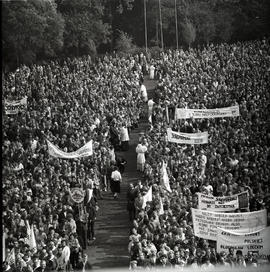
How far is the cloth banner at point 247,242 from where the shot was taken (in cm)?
2034

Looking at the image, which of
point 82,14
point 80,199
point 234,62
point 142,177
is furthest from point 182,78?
point 80,199

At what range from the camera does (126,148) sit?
31.1 m

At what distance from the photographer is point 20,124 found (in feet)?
105

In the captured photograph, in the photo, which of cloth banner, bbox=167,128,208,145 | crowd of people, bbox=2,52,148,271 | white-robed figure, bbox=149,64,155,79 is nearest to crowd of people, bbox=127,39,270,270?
cloth banner, bbox=167,128,208,145

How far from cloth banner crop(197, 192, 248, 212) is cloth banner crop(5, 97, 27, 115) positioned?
1329 centimetres

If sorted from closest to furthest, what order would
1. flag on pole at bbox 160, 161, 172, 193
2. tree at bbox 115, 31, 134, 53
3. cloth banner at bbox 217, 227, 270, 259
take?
cloth banner at bbox 217, 227, 270, 259, flag on pole at bbox 160, 161, 172, 193, tree at bbox 115, 31, 134, 53

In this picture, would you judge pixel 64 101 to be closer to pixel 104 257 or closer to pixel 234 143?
pixel 234 143

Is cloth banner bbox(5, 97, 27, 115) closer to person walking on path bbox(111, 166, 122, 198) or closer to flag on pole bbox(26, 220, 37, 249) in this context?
person walking on path bbox(111, 166, 122, 198)

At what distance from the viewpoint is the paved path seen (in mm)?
22219

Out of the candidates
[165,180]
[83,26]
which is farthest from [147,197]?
[83,26]

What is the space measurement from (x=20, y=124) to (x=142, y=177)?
6.35 metres

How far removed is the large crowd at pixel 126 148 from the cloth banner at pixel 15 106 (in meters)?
0.35

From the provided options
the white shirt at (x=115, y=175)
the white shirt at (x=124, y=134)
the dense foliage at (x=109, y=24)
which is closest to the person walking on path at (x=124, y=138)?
the white shirt at (x=124, y=134)

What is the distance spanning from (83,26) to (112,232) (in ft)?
63.0
